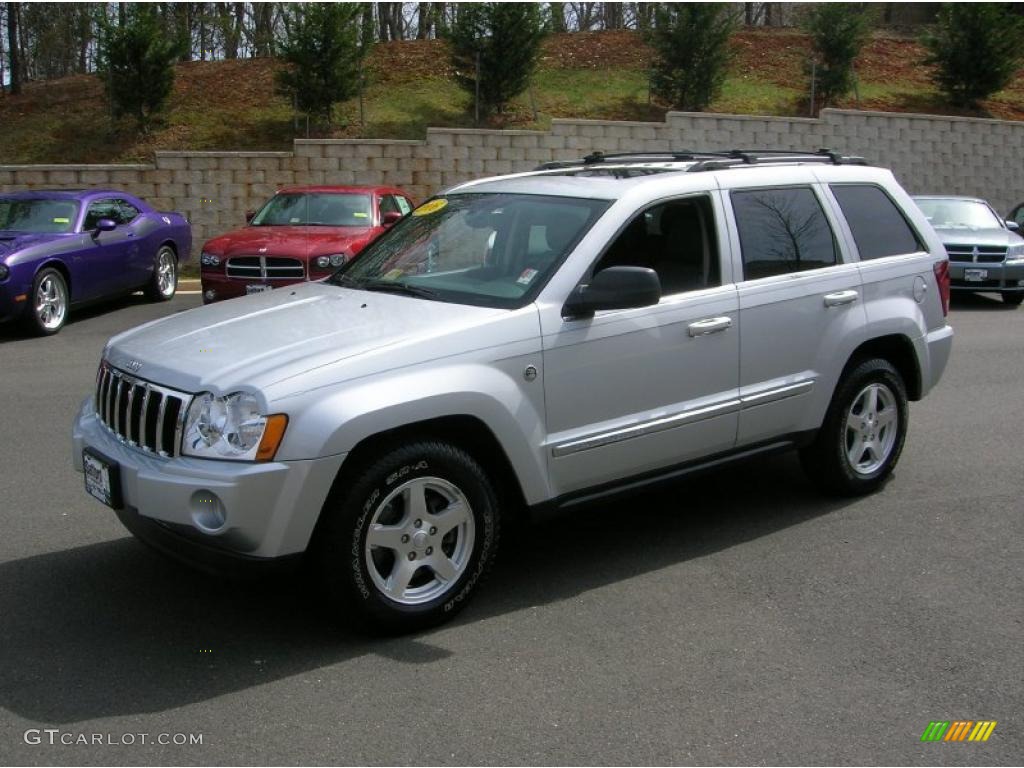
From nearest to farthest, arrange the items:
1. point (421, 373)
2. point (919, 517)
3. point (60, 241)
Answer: point (421, 373), point (919, 517), point (60, 241)

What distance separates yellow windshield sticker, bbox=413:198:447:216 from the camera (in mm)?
6160

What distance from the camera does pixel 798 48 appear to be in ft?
96.0

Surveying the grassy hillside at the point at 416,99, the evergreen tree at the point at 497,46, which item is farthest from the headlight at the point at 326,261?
the evergreen tree at the point at 497,46

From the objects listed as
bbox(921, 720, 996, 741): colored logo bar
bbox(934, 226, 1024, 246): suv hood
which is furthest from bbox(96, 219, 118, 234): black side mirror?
bbox(921, 720, 996, 741): colored logo bar

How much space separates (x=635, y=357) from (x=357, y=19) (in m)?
20.0

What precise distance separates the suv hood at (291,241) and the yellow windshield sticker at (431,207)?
6868 millimetres

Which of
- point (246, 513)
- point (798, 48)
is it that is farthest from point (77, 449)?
point (798, 48)

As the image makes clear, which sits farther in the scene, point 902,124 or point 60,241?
point 902,124

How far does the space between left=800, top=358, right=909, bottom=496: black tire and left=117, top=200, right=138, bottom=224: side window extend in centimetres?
1080

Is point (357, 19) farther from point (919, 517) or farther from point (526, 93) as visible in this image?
point (919, 517)

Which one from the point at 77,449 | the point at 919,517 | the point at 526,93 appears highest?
the point at 526,93

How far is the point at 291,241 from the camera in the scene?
43.7 feet

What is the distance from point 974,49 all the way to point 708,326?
81.0ft

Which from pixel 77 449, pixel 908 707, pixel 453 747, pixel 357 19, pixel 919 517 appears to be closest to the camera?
pixel 453 747
